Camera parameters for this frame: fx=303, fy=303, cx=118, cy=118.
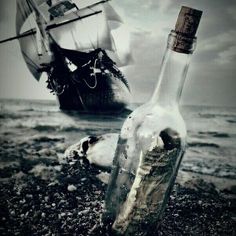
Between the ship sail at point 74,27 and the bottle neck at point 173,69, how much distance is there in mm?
391

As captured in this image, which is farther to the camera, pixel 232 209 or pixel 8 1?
pixel 8 1

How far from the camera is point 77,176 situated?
42.4 inches

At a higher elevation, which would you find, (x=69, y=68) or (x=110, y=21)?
(x=110, y=21)

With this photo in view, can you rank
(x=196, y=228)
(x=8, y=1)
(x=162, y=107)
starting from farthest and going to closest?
(x=8, y=1) → (x=196, y=228) → (x=162, y=107)

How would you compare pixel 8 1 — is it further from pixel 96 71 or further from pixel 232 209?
pixel 232 209

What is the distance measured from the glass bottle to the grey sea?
13 centimetres

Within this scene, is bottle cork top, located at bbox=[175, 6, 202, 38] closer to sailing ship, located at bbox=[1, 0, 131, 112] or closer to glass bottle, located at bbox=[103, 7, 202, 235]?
glass bottle, located at bbox=[103, 7, 202, 235]

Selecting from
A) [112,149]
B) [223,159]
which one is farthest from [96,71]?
[223,159]

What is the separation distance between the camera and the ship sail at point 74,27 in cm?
115

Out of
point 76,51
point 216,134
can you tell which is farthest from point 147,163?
point 76,51

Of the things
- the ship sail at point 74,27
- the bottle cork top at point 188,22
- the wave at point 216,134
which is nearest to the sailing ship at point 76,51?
the ship sail at point 74,27

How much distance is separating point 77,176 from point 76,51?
0.50 metres

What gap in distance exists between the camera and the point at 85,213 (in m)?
0.94

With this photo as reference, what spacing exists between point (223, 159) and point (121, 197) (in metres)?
0.46
